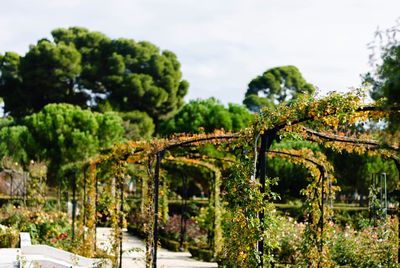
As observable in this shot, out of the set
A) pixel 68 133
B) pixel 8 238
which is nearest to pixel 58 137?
pixel 68 133

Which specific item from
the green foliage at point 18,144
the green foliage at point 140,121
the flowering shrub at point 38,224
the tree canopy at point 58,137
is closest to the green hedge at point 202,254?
the flowering shrub at point 38,224

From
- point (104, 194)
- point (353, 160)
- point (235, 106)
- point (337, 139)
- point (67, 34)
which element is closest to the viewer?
point (337, 139)

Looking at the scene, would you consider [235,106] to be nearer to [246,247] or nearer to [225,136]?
[225,136]

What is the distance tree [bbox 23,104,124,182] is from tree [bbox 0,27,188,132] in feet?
20.6

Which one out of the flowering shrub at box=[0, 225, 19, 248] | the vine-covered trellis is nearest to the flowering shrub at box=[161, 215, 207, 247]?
the flowering shrub at box=[0, 225, 19, 248]

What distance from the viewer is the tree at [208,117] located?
29656 millimetres

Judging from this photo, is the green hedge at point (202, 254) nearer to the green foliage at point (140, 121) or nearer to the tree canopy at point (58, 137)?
the tree canopy at point (58, 137)

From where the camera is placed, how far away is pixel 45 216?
14.4 meters

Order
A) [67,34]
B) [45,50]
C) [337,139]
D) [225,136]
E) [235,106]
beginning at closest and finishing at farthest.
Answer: [337,139] → [225,136] → [235,106] → [45,50] → [67,34]

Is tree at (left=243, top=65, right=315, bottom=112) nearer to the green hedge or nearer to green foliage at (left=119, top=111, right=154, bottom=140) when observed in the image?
green foliage at (left=119, top=111, right=154, bottom=140)

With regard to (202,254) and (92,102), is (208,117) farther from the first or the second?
(202,254)

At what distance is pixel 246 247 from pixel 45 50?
32263 millimetres

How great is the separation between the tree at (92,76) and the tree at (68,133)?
6273 mm

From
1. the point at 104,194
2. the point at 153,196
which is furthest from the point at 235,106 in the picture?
the point at 153,196
